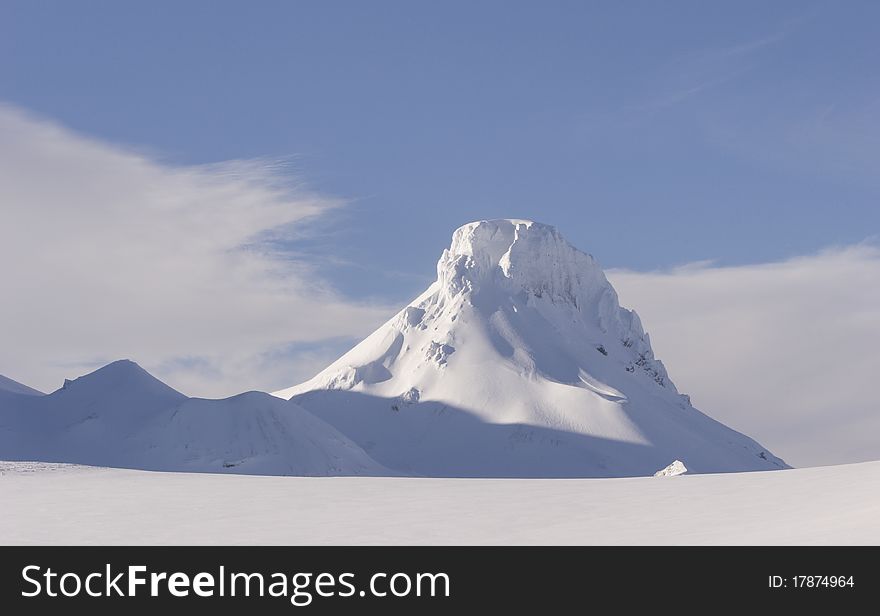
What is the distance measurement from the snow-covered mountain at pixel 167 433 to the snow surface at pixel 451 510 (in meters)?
78.5

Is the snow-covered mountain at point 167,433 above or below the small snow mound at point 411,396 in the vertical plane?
below

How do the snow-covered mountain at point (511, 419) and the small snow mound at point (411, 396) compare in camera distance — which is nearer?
the snow-covered mountain at point (511, 419)

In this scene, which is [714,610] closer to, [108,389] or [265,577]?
[265,577]

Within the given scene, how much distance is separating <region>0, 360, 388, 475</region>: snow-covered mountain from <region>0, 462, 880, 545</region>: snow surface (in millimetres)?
78472

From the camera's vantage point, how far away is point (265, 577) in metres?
16.9

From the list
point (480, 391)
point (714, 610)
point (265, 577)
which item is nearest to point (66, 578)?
point (265, 577)

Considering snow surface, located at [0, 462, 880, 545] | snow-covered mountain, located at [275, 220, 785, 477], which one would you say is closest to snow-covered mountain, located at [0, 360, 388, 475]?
snow-covered mountain, located at [275, 220, 785, 477]

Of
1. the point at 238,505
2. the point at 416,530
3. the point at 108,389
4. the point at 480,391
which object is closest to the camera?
the point at 416,530

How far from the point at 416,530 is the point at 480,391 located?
547ft

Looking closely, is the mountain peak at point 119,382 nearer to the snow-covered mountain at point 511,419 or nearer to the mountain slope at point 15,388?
the mountain slope at point 15,388

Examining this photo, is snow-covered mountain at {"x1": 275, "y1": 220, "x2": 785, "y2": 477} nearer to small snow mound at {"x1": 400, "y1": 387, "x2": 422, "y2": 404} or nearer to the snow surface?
small snow mound at {"x1": 400, "y1": 387, "x2": 422, "y2": 404}

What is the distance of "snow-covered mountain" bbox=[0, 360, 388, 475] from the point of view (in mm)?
110750

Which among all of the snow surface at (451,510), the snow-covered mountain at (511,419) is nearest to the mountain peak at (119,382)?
the snow-covered mountain at (511,419)

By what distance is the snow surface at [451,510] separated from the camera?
19953 mm
